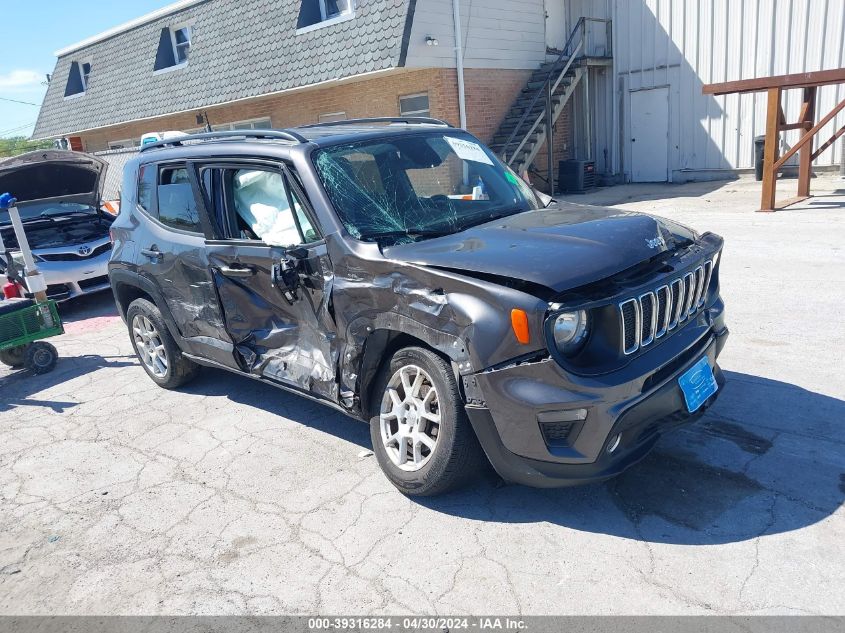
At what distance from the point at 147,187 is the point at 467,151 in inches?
97.0

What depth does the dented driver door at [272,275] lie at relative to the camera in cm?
377

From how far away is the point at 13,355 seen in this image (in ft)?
21.2

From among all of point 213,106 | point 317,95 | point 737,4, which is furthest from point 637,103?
point 213,106

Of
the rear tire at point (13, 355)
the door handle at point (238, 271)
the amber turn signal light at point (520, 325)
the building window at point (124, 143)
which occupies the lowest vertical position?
the rear tire at point (13, 355)

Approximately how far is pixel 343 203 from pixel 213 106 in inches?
633

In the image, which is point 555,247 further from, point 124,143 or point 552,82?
point 124,143

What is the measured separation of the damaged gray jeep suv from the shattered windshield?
1 cm

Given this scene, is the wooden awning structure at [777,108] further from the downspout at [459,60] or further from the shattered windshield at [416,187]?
the shattered windshield at [416,187]

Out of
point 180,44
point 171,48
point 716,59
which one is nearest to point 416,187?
point 716,59

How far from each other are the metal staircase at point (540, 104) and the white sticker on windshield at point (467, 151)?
10.8 metres

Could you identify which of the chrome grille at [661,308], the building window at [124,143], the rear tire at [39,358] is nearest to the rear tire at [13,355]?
the rear tire at [39,358]

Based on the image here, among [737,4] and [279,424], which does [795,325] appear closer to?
[279,424]

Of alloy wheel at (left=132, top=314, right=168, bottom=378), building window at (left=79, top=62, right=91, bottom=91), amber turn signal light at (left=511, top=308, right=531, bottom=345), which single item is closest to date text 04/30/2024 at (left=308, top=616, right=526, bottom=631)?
amber turn signal light at (left=511, top=308, right=531, bottom=345)

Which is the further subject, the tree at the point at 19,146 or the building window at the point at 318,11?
the tree at the point at 19,146
